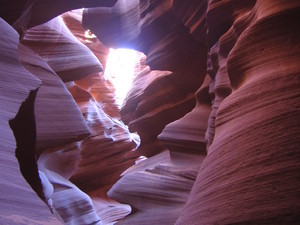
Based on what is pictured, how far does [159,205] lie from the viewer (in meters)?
4.91

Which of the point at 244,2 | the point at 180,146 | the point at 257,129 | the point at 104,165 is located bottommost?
the point at 104,165

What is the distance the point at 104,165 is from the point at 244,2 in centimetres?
743

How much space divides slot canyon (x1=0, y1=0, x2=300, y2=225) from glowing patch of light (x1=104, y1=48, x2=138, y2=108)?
5.57 meters

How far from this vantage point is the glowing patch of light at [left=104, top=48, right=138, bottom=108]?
15970 millimetres

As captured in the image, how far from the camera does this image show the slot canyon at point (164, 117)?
6.44ft

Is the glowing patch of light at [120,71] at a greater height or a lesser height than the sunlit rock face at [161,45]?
lesser

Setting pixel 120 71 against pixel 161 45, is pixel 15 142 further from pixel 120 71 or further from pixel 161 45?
pixel 120 71

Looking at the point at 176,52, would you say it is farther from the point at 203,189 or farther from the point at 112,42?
the point at 203,189

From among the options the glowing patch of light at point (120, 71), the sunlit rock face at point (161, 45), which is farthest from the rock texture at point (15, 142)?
the glowing patch of light at point (120, 71)

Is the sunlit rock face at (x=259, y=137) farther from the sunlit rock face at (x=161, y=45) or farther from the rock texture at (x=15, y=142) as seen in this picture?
the sunlit rock face at (x=161, y=45)

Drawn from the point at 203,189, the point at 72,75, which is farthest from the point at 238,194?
the point at 72,75

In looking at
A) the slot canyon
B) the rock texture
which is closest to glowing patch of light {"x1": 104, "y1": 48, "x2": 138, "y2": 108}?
the slot canyon

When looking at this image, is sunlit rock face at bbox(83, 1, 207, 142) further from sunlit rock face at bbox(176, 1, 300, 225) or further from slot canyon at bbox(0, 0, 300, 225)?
sunlit rock face at bbox(176, 1, 300, 225)

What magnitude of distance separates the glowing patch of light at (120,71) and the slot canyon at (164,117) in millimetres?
5570
